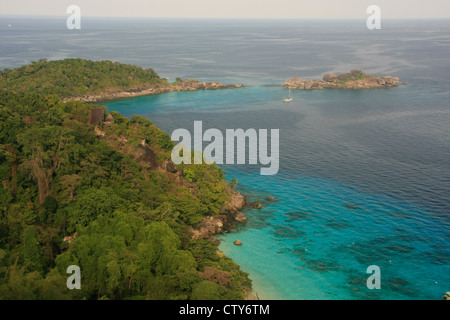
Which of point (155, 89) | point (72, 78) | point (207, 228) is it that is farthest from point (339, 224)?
point (72, 78)

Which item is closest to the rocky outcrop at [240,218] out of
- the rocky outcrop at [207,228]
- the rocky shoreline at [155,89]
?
the rocky outcrop at [207,228]

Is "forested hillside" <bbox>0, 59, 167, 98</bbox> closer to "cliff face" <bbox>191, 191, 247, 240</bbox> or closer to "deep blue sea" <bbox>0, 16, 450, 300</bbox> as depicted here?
"deep blue sea" <bbox>0, 16, 450, 300</bbox>

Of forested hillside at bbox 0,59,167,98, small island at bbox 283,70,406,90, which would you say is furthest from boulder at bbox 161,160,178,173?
small island at bbox 283,70,406,90

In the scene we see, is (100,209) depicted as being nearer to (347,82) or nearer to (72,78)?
(72,78)

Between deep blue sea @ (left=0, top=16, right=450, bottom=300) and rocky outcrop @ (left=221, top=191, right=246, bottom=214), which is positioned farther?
rocky outcrop @ (left=221, top=191, right=246, bottom=214)
